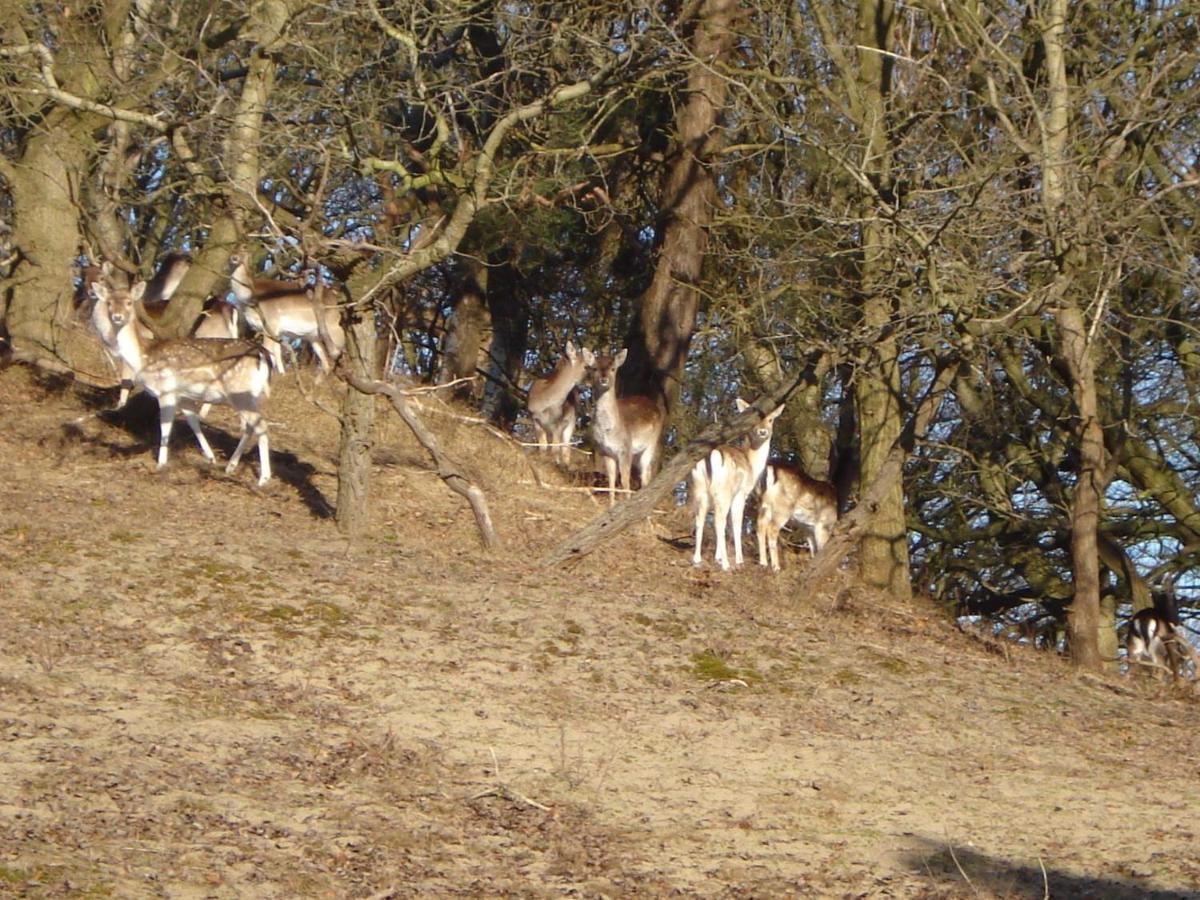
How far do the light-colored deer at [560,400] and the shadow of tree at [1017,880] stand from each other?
11.5m

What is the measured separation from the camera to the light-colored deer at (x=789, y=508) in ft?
53.0

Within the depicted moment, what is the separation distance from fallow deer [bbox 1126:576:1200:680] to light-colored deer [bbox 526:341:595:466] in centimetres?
622

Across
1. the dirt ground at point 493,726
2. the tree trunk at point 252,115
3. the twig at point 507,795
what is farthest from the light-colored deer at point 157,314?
the twig at point 507,795

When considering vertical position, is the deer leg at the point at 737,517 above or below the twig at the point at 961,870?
above

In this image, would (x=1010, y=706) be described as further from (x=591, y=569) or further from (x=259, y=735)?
(x=259, y=735)

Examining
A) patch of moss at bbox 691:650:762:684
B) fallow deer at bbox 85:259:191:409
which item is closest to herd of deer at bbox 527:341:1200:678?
patch of moss at bbox 691:650:762:684

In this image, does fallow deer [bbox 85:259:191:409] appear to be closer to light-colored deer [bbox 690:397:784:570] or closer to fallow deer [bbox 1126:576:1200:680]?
light-colored deer [bbox 690:397:784:570]

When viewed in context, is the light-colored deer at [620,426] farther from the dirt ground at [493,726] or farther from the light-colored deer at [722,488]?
the dirt ground at [493,726]

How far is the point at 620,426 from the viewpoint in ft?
58.4

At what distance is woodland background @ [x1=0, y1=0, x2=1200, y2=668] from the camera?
13.7m

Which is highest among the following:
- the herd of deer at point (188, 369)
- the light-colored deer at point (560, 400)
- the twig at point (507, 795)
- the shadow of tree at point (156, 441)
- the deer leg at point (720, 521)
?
the light-colored deer at point (560, 400)

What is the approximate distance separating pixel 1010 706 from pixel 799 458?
371 inches

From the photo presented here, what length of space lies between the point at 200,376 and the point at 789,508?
546 cm

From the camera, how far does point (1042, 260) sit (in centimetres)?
1402
